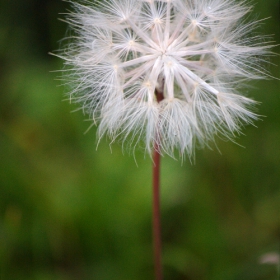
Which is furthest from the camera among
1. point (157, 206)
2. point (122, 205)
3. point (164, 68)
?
point (122, 205)

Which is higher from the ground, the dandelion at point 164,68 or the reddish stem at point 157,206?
the dandelion at point 164,68

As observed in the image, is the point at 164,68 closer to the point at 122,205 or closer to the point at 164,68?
the point at 164,68

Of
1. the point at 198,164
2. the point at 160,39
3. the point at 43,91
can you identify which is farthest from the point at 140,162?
the point at 160,39

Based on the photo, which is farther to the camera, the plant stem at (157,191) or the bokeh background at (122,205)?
the bokeh background at (122,205)

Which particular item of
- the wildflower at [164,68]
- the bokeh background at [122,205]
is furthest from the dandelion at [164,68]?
the bokeh background at [122,205]

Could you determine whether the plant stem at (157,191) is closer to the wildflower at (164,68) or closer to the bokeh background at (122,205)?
the wildflower at (164,68)

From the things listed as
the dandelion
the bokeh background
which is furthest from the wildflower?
the bokeh background

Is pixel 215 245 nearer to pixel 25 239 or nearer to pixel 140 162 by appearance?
pixel 140 162

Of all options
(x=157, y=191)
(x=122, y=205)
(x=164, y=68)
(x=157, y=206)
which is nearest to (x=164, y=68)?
(x=164, y=68)
